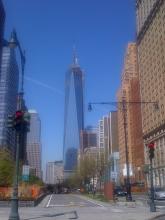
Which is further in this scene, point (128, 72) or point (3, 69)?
point (128, 72)

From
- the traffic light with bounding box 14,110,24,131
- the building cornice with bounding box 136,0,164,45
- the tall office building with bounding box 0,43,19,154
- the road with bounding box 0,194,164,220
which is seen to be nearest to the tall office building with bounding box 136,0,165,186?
the building cornice with bounding box 136,0,164,45

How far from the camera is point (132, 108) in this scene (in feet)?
490

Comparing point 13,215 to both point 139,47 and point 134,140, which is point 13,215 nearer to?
point 139,47

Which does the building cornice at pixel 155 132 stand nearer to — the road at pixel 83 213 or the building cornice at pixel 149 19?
the building cornice at pixel 149 19

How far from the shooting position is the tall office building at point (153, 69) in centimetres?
10038

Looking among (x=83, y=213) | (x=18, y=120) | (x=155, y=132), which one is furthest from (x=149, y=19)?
(x=18, y=120)

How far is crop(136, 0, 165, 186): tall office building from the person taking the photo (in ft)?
329

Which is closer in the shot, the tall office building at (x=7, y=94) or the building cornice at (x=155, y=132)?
the tall office building at (x=7, y=94)

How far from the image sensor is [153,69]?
109750 millimetres

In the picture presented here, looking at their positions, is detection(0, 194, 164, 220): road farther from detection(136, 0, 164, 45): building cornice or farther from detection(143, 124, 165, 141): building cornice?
detection(136, 0, 164, 45): building cornice

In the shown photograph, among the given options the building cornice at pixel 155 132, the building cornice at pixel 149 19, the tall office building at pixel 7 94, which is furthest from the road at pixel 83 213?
the building cornice at pixel 149 19

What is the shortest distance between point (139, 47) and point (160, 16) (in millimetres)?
22093

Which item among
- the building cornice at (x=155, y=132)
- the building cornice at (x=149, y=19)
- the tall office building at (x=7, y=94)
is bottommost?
the building cornice at (x=155, y=132)

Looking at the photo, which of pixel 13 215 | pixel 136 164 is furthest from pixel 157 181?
pixel 13 215
